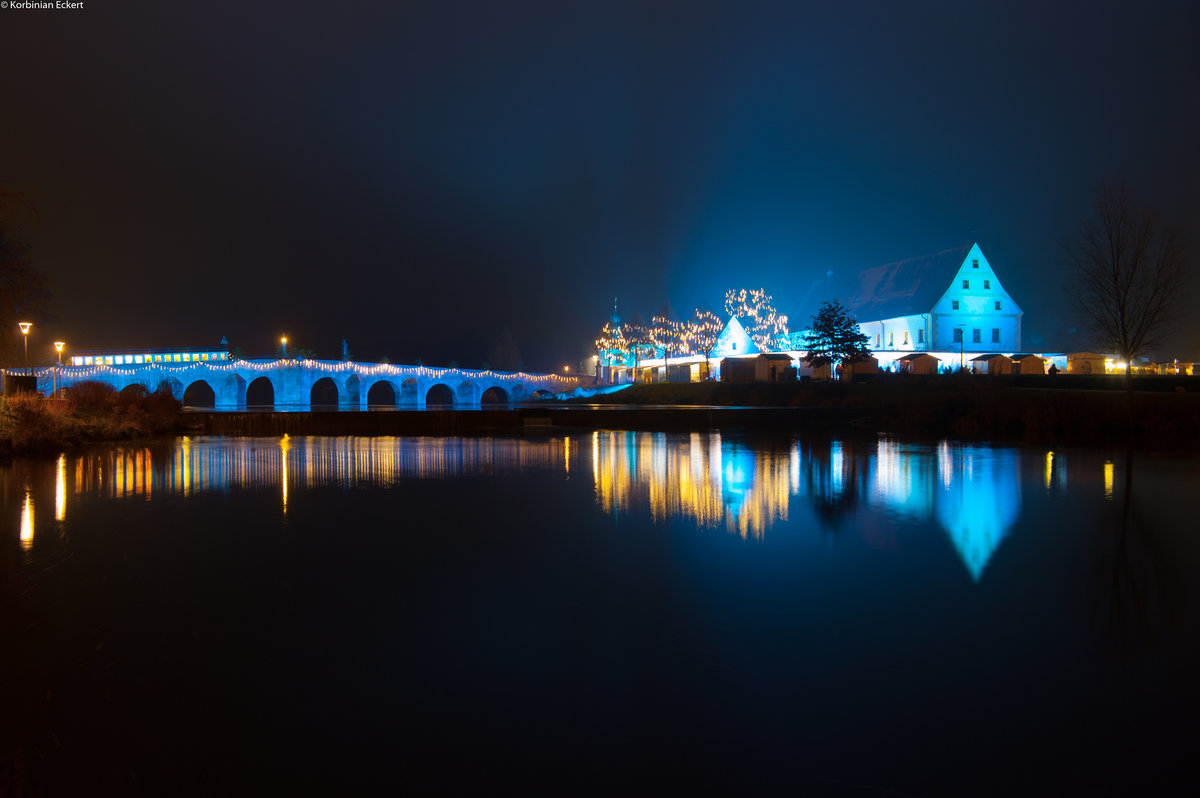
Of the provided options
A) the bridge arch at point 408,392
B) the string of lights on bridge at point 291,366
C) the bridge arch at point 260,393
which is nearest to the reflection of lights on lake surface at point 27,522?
the string of lights on bridge at point 291,366

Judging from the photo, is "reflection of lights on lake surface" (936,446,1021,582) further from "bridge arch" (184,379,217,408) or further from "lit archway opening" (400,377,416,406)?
"bridge arch" (184,379,217,408)

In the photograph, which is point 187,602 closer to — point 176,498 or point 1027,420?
point 176,498

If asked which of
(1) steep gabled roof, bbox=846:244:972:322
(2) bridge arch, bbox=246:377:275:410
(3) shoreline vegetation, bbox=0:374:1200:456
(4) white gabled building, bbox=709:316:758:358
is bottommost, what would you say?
(3) shoreline vegetation, bbox=0:374:1200:456

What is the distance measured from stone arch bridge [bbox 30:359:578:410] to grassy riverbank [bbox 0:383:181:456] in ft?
185

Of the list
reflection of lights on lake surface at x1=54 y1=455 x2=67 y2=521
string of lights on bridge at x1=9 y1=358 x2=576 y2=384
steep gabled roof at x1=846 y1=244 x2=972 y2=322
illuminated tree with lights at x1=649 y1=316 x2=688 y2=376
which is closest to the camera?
reflection of lights on lake surface at x1=54 y1=455 x2=67 y2=521

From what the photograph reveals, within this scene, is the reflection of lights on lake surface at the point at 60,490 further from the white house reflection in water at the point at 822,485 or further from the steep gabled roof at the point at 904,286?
the steep gabled roof at the point at 904,286

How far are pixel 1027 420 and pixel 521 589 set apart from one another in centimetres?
2493

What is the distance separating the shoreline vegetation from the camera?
23266mm

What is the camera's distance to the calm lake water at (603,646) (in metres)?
3.74

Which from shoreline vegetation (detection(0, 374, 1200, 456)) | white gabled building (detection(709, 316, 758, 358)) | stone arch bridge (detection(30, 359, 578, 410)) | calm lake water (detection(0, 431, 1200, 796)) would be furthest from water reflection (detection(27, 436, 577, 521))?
stone arch bridge (detection(30, 359, 578, 410))

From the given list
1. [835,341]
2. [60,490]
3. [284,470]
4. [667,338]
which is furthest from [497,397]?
[60,490]

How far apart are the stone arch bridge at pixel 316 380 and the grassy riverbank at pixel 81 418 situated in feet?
185

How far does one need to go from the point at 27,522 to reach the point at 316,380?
102 m

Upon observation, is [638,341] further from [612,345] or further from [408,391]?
[408,391]
